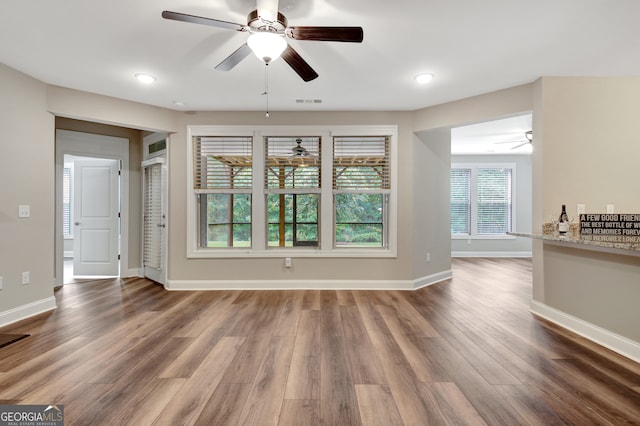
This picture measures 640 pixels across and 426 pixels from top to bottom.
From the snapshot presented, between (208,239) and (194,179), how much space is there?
95 cm

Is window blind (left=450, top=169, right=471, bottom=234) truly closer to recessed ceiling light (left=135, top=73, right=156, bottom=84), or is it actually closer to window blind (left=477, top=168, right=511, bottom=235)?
window blind (left=477, top=168, right=511, bottom=235)

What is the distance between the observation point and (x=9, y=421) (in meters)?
1.70

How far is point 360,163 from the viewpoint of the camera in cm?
459

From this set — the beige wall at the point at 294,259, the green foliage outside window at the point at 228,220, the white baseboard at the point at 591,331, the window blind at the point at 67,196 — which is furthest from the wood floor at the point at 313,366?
the window blind at the point at 67,196

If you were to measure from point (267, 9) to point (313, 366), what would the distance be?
2.53m

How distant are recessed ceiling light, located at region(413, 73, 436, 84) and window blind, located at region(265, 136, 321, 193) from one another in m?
1.69

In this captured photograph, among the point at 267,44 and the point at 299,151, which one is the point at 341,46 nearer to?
the point at 267,44

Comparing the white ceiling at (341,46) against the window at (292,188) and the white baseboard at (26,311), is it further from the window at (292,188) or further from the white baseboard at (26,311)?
the white baseboard at (26,311)

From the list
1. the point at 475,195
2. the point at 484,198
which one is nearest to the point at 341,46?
the point at 475,195

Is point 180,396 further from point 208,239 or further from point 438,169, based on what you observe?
point 438,169

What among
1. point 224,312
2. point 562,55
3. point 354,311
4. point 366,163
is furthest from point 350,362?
point 562,55

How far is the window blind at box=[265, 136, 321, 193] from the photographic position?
4570mm

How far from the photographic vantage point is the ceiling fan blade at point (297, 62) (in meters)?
2.28

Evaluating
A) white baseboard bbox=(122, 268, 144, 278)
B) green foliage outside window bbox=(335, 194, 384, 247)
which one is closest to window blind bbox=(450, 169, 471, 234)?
green foliage outside window bbox=(335, 194, 384, 247)
